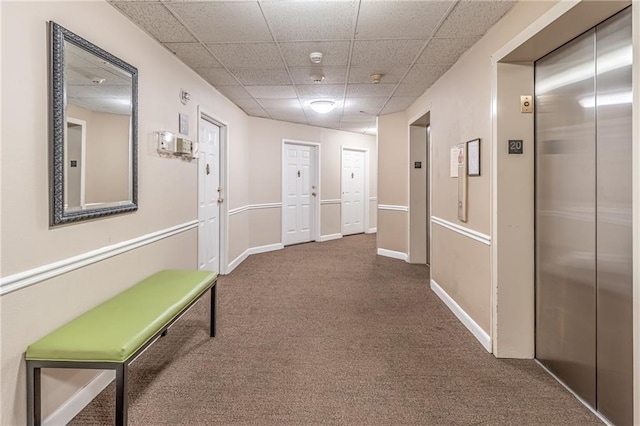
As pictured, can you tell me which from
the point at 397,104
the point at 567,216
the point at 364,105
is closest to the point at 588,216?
the point at 567,216

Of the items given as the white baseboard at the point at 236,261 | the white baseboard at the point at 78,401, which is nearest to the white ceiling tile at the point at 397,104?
the white baseboard at the point at 236,261

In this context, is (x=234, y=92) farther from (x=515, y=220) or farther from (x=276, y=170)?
(x=515, y=220)

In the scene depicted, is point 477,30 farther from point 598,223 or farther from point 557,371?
point 557,371

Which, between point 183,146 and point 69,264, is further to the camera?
point 183,146

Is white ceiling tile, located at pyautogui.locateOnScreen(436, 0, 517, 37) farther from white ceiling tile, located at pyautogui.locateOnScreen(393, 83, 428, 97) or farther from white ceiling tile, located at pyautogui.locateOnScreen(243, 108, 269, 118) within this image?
white ceiling tile, located at pyautogui.locateOnScreen(243, 108, 269, 118)

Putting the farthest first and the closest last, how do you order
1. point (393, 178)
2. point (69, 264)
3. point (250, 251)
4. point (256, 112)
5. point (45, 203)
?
point (250, 251), point (393, 178), point (256, 112), point (69, 264), point (45, 203)

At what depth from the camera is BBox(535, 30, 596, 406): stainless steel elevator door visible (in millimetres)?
1917

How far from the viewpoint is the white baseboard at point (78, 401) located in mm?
1748

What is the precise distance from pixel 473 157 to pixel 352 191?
5.36m

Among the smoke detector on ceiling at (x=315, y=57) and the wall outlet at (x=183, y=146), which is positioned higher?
the smoke detector on ceiling at (x=315, y=57)

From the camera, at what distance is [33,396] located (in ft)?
5.22

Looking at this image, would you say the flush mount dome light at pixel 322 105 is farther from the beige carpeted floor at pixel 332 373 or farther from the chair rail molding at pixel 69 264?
the chair rail molding at pixel 69 264

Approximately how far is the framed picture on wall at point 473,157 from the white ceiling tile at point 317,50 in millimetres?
1273

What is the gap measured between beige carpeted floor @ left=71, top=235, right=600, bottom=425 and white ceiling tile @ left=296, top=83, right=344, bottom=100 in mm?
2384
